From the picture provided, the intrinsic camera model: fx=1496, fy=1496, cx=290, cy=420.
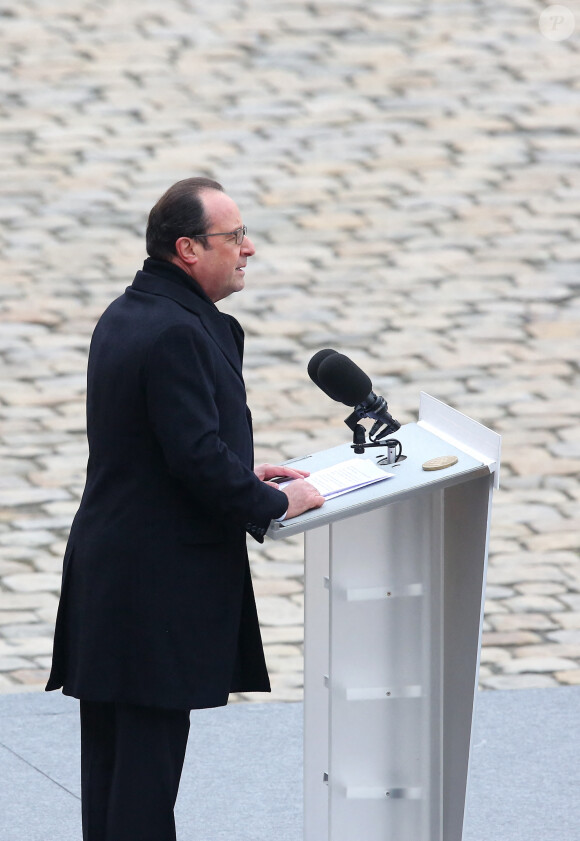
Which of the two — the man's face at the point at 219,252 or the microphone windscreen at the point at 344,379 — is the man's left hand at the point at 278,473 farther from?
the man's face at the point at 219,252

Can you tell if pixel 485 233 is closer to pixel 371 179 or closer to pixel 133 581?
pixel 371 179

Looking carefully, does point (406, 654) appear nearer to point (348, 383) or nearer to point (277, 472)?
point (277, 472)

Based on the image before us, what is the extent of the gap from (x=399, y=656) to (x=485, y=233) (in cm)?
738

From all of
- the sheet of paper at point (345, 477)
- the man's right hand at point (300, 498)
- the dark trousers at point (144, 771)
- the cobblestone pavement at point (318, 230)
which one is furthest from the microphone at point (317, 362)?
the cobblestone pavement at point (318, 230)

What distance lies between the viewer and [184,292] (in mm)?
3365

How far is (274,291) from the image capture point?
9.88 meters

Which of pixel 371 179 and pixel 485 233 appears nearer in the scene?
pixel 485 233

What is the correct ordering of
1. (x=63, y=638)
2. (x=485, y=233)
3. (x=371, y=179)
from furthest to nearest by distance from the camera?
(x=371, y=179) → (x=485, y=233) → (x=63, y=638)

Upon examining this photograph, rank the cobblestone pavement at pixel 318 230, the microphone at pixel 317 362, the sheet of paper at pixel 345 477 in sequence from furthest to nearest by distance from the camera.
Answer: the cobblestone pavement at pixel 318 230, the microphone at pixel 317 362, the sheet of paper at pixel 345 477

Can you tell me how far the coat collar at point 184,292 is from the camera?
3357 millimetres

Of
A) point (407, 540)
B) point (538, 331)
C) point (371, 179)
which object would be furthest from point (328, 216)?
point (407, 540)

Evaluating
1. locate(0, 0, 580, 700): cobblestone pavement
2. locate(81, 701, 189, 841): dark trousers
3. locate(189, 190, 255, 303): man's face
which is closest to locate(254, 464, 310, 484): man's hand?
locate(189, 190, 255, 303): man's face

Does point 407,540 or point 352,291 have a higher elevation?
point 407,540

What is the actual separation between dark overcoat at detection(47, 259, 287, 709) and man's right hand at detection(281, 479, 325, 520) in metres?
0.03
